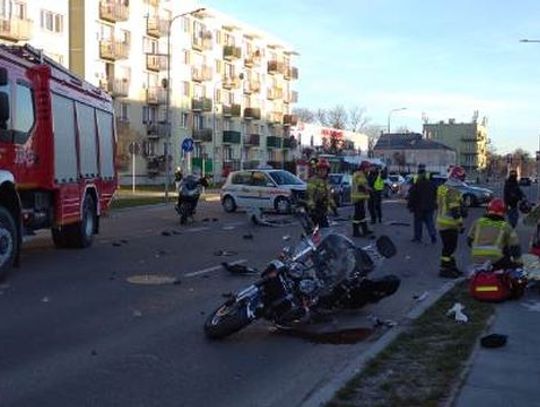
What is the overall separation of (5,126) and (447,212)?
677 cm

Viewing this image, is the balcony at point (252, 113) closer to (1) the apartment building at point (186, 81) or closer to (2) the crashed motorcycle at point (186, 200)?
(1) the apartment building at point (186, 81)

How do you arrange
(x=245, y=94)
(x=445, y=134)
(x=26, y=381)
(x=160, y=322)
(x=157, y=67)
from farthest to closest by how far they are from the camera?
(x=445, y=134) < (x=245, y=94) < (x=157, y=67) < (x=160, y=322) < (x=26, y=381)

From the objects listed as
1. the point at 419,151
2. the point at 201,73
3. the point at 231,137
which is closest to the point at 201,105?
the point at 201,73

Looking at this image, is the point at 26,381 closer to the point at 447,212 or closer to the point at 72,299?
the point at 72,299

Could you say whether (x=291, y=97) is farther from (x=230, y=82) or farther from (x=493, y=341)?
(x=493, y=341)

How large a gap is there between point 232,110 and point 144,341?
7912 centimetres

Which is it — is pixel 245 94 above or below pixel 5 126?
above

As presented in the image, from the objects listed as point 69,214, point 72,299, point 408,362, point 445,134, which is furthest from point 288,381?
point 445,134

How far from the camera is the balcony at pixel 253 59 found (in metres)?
90.7

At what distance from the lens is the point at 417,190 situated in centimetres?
1930

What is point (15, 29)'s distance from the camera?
49.3 metres

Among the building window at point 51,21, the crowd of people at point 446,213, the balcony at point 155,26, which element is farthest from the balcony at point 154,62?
the crowd of people at point 446,213

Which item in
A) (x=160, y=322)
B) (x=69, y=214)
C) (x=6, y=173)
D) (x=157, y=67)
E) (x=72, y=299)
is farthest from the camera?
(x=157, y=67)

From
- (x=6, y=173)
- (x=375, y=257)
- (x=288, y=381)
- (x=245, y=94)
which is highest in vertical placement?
(x=245, y=94)
